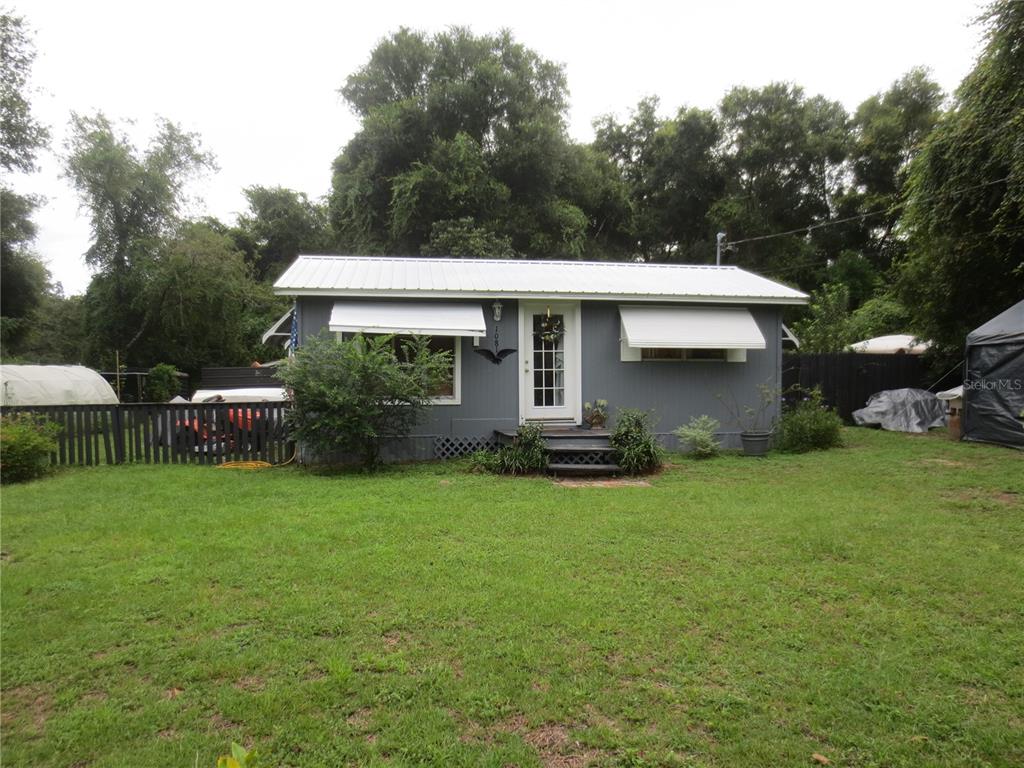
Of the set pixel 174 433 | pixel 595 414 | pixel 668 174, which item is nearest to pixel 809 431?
pixel 595 414

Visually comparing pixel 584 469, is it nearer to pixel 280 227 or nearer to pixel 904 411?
pixel 904 411

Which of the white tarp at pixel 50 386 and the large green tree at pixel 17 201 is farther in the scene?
the large green tree at pixel 17 201

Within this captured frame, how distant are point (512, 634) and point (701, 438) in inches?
260

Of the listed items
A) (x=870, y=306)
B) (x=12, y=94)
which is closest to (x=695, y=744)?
(x=870, y=306)

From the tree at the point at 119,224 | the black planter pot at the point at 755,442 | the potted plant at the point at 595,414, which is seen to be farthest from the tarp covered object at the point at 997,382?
the tree at the point at 119,224

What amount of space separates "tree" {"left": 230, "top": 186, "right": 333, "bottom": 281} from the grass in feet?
88.5

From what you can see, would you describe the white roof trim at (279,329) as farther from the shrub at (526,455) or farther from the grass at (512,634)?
the grass at (512,634)

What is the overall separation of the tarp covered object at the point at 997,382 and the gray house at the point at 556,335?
3.61 metres

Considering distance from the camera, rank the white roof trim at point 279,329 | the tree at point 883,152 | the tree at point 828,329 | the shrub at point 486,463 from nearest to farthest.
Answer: the shrub at point 486,463 → the white roof trim at point 279,329 → the tree at point 828,329 → the tree at point 883,152

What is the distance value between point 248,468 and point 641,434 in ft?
17.9

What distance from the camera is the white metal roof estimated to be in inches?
345

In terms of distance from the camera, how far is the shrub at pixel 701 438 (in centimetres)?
891

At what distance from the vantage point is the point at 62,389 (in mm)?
14211

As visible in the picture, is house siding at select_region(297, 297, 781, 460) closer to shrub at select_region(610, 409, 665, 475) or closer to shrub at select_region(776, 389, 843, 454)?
shrub at select_region(776, 389, 843, 454)
